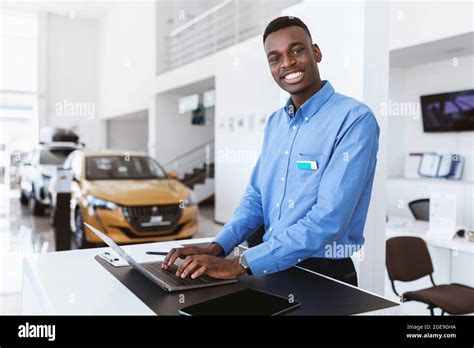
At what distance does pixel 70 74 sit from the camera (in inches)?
649

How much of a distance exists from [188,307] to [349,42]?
60.8 inches

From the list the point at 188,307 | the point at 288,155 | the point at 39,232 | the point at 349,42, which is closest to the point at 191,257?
the point at 188,307

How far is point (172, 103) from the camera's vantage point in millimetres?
11562

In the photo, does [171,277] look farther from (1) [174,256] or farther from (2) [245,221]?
(2) [245,221]

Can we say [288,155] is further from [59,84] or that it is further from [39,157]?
[59,84]

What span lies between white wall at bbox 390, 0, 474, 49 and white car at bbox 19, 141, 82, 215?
5.27m

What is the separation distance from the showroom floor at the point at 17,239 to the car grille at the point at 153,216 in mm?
1183

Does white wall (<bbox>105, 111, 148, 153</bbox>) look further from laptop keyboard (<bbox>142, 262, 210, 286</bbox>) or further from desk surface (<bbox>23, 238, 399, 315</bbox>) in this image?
laptop keyboard (<bbox>142, 262, 210, 286</bbox>)

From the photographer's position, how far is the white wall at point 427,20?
4.42 metres

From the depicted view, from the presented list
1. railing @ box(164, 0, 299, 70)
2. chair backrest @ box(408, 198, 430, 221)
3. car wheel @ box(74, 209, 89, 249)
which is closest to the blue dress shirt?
chair backrest @ box(408, 198, 430, 221)

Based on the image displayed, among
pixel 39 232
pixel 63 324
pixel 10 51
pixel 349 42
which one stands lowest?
pixel 39 232

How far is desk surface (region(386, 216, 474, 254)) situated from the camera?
10.1 feet

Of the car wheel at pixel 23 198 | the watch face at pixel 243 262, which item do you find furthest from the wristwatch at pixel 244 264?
the car wheel at pixel 23 198

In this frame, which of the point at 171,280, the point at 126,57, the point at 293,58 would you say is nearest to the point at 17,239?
the point at 171,280
